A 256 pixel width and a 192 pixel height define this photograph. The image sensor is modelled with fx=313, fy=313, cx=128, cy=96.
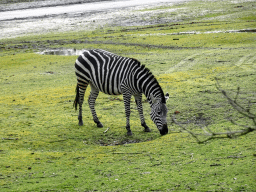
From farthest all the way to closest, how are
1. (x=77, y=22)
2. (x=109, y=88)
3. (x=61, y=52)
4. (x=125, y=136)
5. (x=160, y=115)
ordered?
(x=77, y=22) → (x=61, y=52) → (x=109, y=88) → (x=125, y=136) → (x=160, y=115)

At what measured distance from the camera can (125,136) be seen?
9.30 meters

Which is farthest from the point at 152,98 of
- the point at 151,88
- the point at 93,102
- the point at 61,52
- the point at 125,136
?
the point at 61,52

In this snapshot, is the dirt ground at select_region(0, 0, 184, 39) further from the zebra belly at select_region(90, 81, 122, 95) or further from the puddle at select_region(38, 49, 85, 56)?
the zebra belly at select_region(90, 81, 122, 95)

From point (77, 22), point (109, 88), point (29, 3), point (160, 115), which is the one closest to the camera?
point (160, 115)

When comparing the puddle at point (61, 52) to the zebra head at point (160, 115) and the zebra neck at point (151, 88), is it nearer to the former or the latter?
the zebra neck at point (151, 88)

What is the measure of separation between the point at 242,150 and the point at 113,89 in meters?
4.61

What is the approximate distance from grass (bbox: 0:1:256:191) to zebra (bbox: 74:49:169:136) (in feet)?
2.18

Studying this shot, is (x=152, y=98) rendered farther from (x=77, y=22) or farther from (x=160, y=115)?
(x=77, y=22)

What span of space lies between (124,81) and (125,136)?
1.64 meters

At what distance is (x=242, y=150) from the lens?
643 cm

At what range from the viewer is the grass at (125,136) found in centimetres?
575

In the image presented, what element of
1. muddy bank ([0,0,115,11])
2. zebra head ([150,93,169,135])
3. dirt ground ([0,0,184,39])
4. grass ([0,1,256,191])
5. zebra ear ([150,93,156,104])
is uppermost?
muddy bank ([0,0,115,11])

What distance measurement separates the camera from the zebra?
28.3 feet

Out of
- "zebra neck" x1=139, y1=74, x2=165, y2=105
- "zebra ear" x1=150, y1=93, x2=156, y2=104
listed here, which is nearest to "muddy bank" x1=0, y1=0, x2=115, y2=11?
"zebra neck" x1=139, y1=74, x2=165, y2=105
